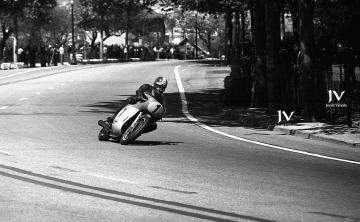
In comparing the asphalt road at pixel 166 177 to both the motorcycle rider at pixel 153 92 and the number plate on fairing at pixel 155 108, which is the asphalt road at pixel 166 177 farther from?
the number plate on fairing at pixel 155 108

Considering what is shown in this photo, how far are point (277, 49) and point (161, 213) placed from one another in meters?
16.6

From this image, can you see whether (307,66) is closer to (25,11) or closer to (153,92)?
(153,92)

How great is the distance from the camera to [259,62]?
89.2ft

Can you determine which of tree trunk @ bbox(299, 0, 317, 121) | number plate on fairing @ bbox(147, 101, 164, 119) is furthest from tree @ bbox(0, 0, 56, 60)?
number plate on fairing @ bbox(147, 101, 164, 119)

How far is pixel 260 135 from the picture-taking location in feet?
66.2

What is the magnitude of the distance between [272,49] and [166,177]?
13.7 metres

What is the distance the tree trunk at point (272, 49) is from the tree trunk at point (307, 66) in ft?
7.20

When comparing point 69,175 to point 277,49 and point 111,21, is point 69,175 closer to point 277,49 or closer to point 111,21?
point 277,49

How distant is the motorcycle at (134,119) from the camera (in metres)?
16.6

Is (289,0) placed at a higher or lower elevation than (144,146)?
higher

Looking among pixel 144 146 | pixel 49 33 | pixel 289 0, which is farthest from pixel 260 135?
pixel 49 33

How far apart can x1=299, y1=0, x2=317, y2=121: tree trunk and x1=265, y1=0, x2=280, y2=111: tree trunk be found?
2.19 m

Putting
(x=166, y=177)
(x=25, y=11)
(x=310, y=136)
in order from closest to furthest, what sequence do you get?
(x=166, y=177) → (x=310, y=136) → (x=25, y=11)

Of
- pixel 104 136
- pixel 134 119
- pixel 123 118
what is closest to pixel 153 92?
pixel 134 119
